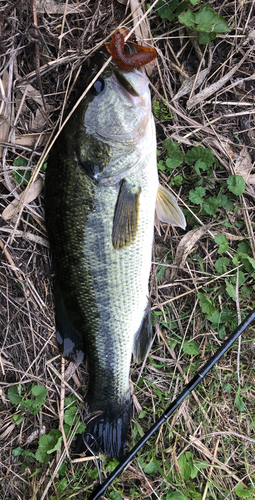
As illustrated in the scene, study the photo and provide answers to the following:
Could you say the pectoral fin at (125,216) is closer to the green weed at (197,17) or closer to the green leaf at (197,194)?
the green leaf at (197,194)

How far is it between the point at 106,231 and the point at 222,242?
978 millimetres

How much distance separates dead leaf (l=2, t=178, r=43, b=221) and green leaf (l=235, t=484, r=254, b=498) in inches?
103

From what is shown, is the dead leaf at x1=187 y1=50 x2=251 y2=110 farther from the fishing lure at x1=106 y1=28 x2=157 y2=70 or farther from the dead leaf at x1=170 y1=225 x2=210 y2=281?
the dead leaf at x1=170 y1=225 x2=210 y2=281

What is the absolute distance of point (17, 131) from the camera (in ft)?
7.13

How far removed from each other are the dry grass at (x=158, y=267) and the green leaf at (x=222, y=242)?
0.06m

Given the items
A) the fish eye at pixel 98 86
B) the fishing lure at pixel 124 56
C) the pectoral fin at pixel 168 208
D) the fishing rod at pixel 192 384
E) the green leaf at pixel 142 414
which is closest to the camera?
the fishing lure at pixel 124 56

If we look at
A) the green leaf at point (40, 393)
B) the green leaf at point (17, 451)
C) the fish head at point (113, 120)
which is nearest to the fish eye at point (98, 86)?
the fish head at point (113, 120)

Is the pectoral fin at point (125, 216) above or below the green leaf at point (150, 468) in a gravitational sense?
above

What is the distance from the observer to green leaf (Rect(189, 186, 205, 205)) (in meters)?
2.29

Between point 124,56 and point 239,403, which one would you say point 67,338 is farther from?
point 124,56

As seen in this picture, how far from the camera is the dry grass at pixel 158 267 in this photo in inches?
83.0

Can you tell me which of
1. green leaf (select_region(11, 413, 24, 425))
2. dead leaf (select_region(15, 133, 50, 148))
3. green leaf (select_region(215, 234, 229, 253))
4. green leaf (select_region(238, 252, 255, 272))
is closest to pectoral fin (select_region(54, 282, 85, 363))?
green leaf (select_region(11, 413, 24, 425))

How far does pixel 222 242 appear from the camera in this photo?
7.71 feet

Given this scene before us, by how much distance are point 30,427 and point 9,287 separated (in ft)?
3.59
